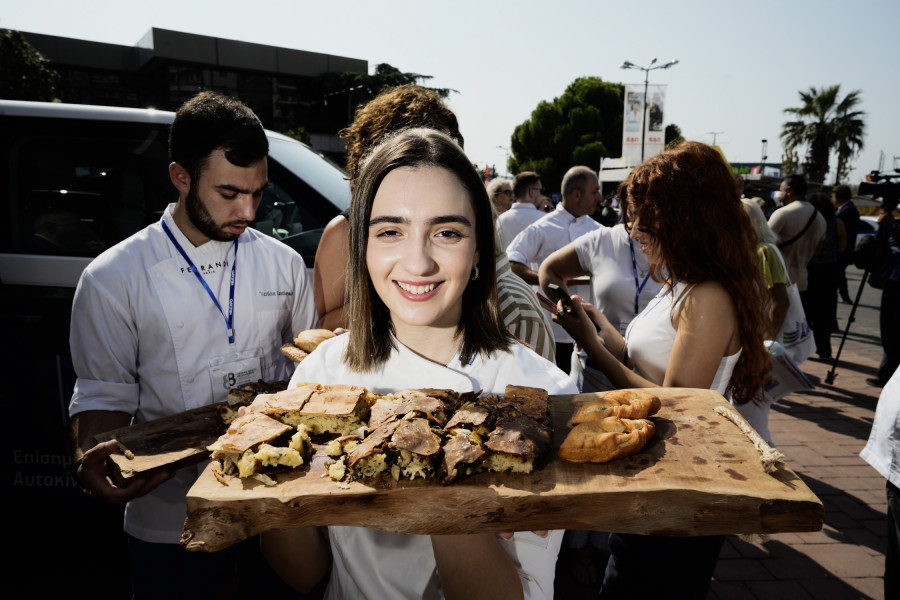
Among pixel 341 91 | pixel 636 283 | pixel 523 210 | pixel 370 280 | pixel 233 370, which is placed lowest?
pixel 233 370

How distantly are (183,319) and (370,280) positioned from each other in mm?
865

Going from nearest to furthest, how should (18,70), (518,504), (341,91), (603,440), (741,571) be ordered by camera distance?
(518,504), (603,440), (741,571), (18,70), (341,91)

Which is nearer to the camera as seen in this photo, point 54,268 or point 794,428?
point 54,268

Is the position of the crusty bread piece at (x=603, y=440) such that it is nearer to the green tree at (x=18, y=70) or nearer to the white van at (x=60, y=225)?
the white van at (x=60, y=225)

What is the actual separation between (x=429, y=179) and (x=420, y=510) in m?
0.91

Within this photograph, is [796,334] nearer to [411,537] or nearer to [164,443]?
[411,537]

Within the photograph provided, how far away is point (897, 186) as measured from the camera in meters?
6.75

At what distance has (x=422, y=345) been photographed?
5.90 feet

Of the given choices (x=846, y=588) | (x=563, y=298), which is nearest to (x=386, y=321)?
(x=563, y=298)

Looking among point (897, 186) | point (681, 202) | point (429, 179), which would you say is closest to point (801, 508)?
point (429, 179)

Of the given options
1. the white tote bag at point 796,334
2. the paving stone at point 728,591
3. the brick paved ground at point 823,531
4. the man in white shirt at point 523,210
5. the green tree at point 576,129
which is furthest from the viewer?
the green tree at point 576,129

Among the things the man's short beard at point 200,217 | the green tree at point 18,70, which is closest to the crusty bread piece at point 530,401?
the man's short beard at point 200,217

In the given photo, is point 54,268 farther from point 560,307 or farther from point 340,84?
point 340,84

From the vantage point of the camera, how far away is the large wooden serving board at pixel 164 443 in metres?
1.56
